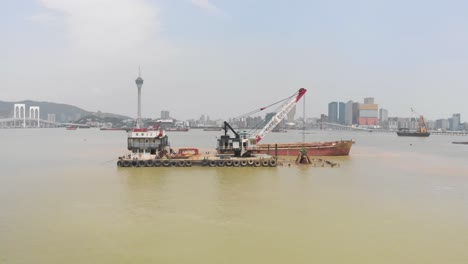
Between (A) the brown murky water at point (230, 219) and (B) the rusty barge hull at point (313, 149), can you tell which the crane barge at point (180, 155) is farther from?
(B) the rusty barge hull at point (313, 149)

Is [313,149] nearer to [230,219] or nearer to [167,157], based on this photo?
[167,157]

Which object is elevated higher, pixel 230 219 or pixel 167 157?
pixel 167 157

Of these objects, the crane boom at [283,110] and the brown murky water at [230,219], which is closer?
the brown murky water at [230,219]

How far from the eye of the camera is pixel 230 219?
77.5ft

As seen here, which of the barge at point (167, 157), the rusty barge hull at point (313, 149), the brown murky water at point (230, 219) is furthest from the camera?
the rusty barge hull at point (313, 149)

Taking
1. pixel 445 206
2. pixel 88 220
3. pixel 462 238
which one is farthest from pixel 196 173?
pixel 462 238

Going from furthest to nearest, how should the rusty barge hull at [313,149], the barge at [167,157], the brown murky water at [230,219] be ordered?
the rusty barge hull at [313,149]
the barge at [167,157]
the brown murky water at [230,219]

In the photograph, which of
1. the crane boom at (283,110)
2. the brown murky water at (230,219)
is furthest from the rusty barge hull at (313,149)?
the brown murky water at (230,219)

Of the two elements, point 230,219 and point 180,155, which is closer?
point 230,219

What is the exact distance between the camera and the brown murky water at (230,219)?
1759 centimetres

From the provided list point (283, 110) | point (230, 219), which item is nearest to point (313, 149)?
point (283, 110)

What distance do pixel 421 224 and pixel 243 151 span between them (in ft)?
104

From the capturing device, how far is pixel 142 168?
49.0m

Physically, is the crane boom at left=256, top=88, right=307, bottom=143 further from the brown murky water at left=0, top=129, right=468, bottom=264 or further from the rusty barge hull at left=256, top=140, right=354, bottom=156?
the brown murky water at left=0, top=129, right=468, bottom=264
